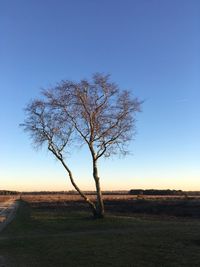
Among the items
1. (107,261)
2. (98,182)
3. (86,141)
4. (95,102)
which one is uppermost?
(95,102)

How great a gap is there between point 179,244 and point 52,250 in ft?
15.5

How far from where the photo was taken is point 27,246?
20.0 meters

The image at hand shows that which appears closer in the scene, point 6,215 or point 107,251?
point 107,251

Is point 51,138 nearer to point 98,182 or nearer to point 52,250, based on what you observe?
point 98,182

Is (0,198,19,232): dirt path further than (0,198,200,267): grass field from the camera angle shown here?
Yes

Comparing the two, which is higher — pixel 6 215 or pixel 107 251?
pixel 6 215

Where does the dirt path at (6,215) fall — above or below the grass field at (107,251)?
above

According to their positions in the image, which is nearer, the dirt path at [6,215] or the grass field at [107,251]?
the grass field at [107,251]

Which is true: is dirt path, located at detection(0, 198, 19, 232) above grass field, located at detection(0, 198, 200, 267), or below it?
above

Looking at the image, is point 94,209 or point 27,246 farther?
point 94,209

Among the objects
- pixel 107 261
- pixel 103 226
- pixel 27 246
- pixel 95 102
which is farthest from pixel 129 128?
A: pixel 107 261

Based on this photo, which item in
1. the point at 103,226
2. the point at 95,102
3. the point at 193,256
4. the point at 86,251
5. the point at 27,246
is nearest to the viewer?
the point at 193,256

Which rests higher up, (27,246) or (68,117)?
(68,117)

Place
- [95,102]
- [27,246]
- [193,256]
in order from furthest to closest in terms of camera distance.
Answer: [95,102] → [27,246] → [193,256]
